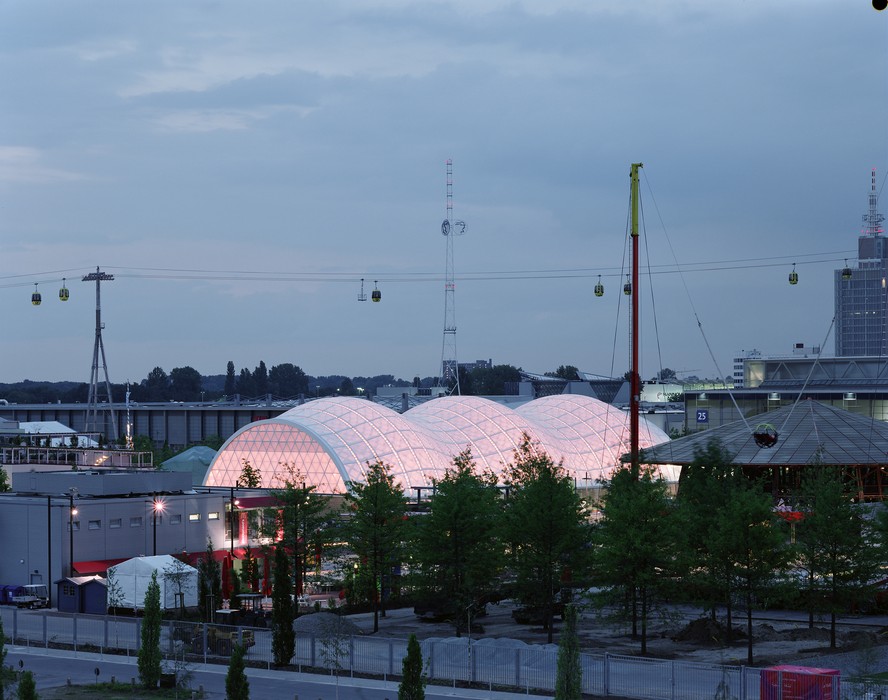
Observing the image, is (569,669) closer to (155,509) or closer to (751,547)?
(751,547)

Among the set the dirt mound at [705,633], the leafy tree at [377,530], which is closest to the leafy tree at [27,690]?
the leafy tree at [377,530]

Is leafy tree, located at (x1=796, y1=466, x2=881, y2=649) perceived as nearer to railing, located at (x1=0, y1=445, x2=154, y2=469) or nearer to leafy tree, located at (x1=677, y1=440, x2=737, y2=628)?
leafy tree, located at (x1=677, y1=440, x2=737, y2=628)

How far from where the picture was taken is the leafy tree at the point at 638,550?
49156 millimetres

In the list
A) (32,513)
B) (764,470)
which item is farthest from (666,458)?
(32,513)

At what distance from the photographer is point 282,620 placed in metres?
44.6

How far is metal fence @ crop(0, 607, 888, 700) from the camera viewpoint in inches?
1416

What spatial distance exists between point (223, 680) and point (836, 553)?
975 inches

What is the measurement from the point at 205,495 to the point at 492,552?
2358 centimetres

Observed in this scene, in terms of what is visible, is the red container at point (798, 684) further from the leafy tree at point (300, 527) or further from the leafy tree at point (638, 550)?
the leafy tree at point (300, 527)

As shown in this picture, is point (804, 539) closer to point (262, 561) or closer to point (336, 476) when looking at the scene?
point (262, 561)

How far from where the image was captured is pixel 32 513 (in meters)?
64.5

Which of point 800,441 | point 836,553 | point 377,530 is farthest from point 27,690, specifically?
point 800,441

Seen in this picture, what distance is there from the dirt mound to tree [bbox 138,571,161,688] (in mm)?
21080

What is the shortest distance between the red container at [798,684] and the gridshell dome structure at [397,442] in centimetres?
4600
